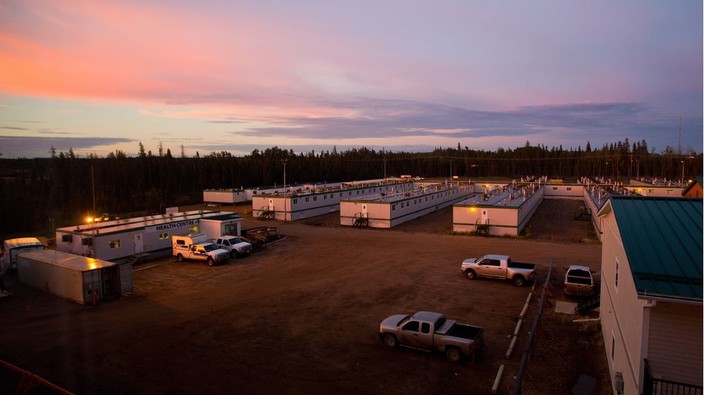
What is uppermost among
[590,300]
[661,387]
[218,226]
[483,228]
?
[661,387]

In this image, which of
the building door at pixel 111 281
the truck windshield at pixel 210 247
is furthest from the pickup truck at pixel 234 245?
the building door at pixel 111 281

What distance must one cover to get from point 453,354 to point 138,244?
22.2 meters

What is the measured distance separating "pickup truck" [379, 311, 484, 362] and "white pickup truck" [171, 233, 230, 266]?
14.9 meters

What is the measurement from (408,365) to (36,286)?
1986 cm

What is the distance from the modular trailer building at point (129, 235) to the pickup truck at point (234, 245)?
3.31 meters

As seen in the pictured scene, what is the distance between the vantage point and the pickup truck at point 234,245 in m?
28.1

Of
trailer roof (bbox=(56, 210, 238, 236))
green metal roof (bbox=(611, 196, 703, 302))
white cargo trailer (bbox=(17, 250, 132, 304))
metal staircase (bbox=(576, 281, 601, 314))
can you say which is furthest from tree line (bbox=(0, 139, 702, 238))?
green metal roof (bbox=(611, 196, 703, 302))

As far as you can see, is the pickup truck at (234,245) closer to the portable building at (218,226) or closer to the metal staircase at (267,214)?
the portable building at (218,226)

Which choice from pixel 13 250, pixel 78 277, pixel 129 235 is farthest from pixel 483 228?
pixel 13 250

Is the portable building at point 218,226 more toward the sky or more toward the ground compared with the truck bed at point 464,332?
more toward the sky

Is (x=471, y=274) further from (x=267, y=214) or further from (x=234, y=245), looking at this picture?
(x=267, y=214)

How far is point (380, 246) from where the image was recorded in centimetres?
3120

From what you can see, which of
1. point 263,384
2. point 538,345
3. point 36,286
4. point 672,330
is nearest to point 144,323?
point 263,384

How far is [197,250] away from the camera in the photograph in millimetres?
26891
